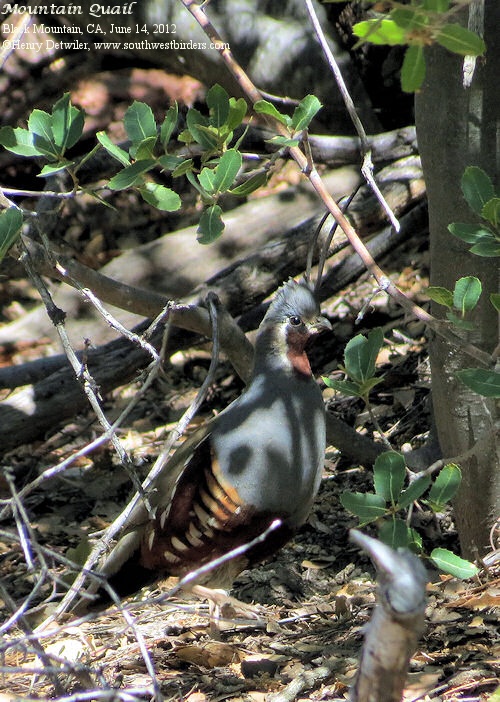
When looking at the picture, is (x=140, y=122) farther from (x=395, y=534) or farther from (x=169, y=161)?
(x=395, y=534)

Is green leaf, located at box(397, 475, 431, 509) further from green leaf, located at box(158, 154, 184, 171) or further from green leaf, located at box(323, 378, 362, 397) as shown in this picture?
green leaf, located at box(158, 154, 184, 171)

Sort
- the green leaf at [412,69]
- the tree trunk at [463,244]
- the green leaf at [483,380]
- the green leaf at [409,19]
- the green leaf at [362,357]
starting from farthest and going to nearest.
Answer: the tree trunk at [463,244], the green leaf at [362,357], the green leaf at [483,380], the green leaf at [412,69], the green leaf at [409,19]

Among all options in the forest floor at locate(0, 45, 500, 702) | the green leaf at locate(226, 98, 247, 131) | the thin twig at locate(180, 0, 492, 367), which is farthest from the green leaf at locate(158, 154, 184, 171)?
the forest floor at locate(0, 45, 500, 702)

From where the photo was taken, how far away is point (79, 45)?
29.8 ft

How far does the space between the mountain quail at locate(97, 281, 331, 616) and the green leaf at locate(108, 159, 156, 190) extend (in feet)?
5.07

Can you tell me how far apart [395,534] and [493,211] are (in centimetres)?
117

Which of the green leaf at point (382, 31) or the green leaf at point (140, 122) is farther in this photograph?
the green leaf at point (140, 122)

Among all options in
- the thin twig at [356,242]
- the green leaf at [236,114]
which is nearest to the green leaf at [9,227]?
the green leaf at [236,114]

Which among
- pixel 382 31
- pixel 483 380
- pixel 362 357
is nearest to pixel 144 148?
pixel 362 357

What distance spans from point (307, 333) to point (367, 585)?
1.33m

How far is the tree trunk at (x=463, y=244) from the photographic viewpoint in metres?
3.81

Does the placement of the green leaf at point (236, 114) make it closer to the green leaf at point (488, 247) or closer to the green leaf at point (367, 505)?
the green leaf at point (488, 247)

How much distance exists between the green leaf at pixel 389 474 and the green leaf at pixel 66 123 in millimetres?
1604

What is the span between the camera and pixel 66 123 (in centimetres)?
325
